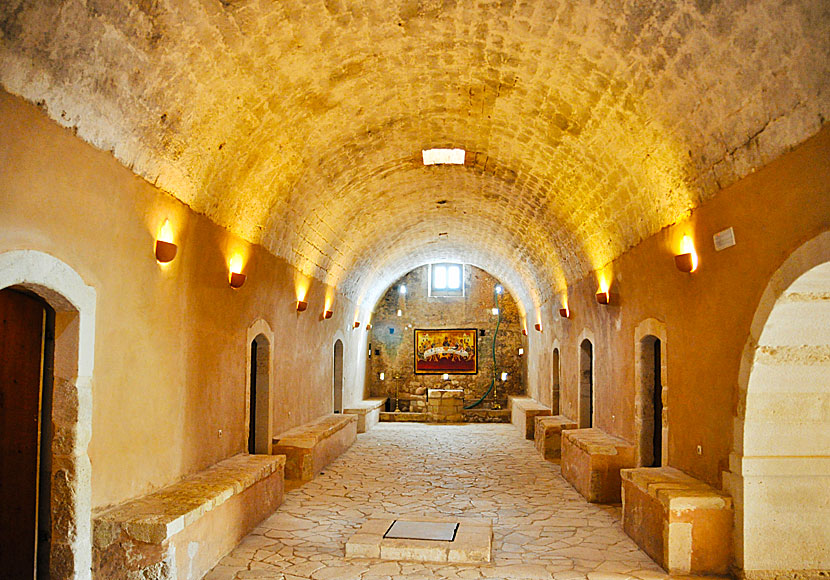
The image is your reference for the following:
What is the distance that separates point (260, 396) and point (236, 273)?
2491 millimetres

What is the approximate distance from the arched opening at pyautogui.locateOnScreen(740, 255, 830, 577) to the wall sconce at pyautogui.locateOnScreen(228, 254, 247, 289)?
212 inches

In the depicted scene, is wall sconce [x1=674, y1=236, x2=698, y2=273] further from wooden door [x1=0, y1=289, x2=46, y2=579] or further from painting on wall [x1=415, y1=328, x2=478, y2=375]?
painting on wall [x1=415, y1=328, x2=478, y2=375]

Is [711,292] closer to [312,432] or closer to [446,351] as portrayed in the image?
[312,432]

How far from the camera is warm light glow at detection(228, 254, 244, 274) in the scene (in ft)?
24.8

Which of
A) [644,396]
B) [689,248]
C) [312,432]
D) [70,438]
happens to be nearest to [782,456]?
[689,248]

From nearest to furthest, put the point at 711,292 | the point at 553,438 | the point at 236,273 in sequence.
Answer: the point at 711,292, the point at 236,273, the point at 553,438

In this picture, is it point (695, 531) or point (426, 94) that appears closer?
point (695, 531)

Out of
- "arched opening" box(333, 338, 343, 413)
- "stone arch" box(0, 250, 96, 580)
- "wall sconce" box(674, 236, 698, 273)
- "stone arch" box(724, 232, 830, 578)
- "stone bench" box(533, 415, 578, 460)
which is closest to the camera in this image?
"stone arch" box(0, 250, 96, 580)

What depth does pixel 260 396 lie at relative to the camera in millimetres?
9305

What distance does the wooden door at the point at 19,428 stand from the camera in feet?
15.0

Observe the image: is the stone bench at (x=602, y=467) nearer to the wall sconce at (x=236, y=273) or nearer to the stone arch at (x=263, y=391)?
the stone arch at (x=263, y=391)

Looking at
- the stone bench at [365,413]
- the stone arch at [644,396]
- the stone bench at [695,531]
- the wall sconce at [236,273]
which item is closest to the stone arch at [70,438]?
the wall sconce at [236,273]

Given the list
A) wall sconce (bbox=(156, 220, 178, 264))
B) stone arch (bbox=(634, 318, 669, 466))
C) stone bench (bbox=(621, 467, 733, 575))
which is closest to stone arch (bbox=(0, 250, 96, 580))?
wall sconce (bbox=(156, 220, 178, 264))

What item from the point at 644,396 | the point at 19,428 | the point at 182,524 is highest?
the point at 19,428
